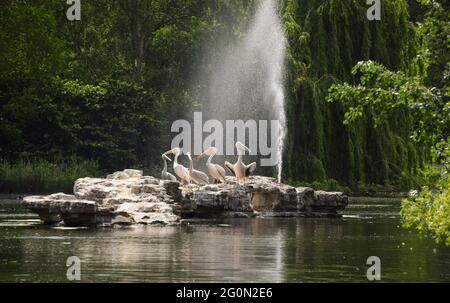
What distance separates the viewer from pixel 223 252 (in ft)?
65.2

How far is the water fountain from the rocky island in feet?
28.5

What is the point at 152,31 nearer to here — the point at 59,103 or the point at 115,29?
the point at 115,29

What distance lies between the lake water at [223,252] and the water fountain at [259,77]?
15.9 meters

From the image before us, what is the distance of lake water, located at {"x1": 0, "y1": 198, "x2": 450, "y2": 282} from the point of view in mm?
16219
